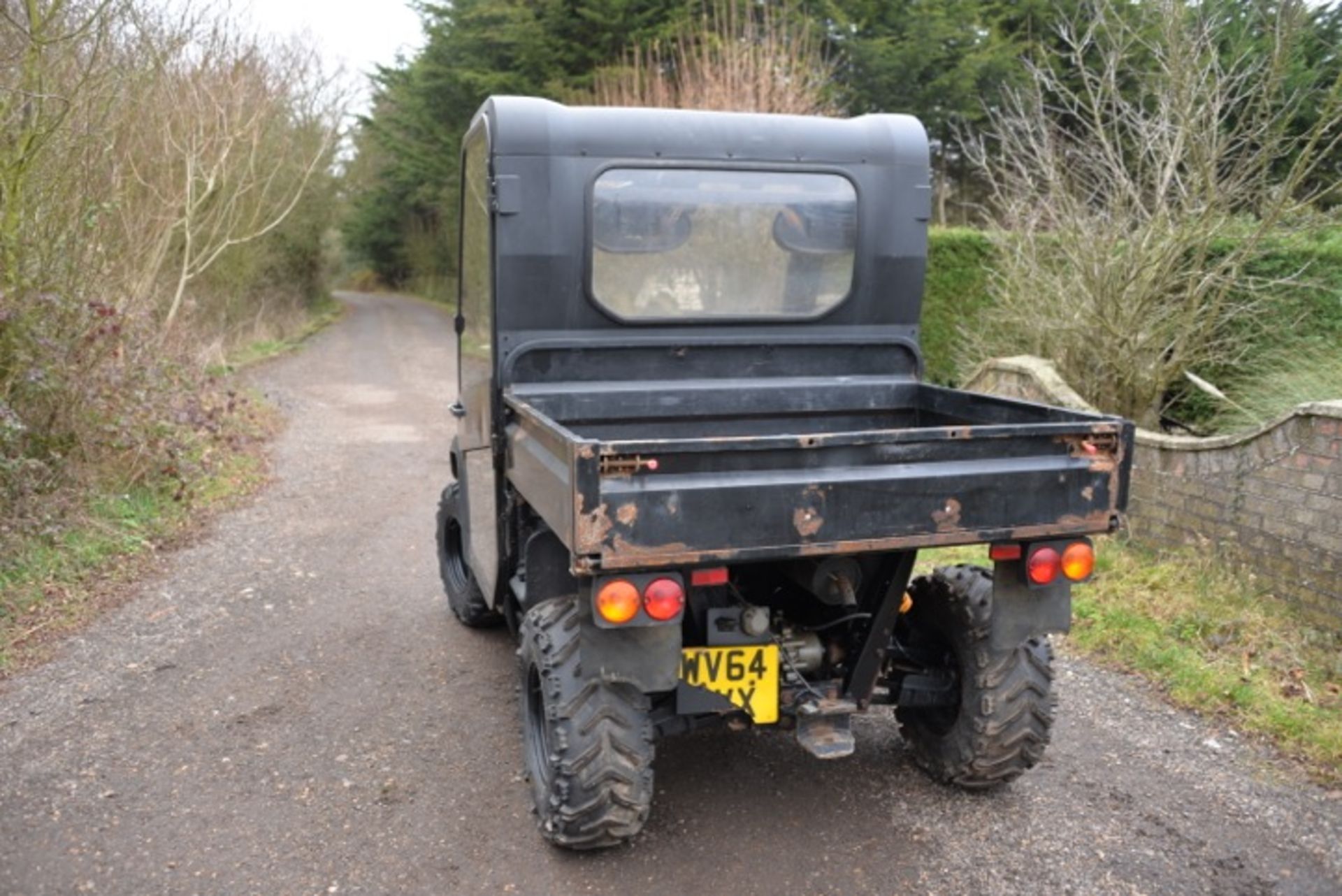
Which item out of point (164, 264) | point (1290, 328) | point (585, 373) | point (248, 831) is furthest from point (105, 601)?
point (164, 264)

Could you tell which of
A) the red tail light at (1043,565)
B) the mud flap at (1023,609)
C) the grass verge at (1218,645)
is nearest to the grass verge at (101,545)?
the mud flap at (1023,609)

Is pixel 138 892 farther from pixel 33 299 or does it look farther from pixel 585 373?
pixel 33 299

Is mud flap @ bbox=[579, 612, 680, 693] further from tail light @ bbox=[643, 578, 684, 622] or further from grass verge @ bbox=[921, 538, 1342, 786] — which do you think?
grass verge @ bbox=[921, 538, 1342, 786]

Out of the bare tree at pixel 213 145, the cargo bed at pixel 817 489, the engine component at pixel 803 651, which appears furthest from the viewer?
the bare tree at pixel 213 145

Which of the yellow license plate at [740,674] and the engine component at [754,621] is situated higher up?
the engine component at [754,621]

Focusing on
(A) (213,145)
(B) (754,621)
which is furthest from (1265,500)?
(A) (213,145)

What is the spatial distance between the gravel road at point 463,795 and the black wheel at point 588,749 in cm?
17

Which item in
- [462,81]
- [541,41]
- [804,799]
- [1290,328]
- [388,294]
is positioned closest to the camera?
[804,799]

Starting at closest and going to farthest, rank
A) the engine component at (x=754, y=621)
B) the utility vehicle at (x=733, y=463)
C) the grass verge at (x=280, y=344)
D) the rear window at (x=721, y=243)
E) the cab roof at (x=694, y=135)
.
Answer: the utility vehicle at (x=733, y=463), the engine component at (x=754, y=621), the cab roof at (x=694, y=135), the rear window at (x=721, y=243), the grass verge at (x=280, y=344)

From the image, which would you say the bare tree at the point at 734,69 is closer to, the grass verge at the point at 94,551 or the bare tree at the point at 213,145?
the bare tree at the point at 213,145

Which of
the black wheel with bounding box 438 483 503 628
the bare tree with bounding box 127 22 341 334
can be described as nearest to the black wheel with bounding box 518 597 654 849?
the black wheel with bounding box 438 483 503 628

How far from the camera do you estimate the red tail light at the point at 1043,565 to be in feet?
10.6

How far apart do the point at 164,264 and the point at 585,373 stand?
39.8ft

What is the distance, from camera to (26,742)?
13.7 feet
